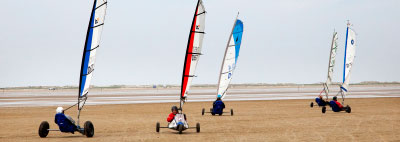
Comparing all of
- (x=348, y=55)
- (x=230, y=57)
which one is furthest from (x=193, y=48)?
(x=348, y=55)

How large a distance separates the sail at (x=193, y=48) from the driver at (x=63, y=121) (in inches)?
164

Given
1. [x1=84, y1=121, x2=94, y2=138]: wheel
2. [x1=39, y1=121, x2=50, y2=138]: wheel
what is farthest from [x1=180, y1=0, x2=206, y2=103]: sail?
[x1=39, y1=121, x2=50, y2=138]: wheel

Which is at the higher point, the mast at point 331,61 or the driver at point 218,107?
the mast at point 331,61

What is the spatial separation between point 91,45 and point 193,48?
3950 millimetres

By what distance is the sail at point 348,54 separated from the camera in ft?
115

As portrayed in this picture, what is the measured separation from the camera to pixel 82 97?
17469 mm

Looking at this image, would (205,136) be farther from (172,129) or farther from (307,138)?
(307,138)

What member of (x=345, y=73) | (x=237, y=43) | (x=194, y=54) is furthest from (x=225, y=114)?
(x=194, y=54)

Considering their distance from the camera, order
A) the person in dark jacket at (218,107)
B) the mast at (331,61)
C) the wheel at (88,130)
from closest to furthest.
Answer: the wheel at (88,130)
the person in dark jacket at (218,107)
the mast at (331,61)

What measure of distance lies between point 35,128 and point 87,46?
655cm

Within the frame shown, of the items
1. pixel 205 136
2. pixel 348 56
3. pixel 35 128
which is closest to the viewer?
pixel 205 136

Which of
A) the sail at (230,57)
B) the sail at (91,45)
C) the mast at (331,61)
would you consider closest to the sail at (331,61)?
the mast at (331,61)

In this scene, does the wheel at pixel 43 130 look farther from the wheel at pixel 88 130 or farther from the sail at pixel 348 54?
the sail at pixel 348 54

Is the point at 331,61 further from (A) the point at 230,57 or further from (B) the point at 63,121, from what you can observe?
(B) the point at 63,121
